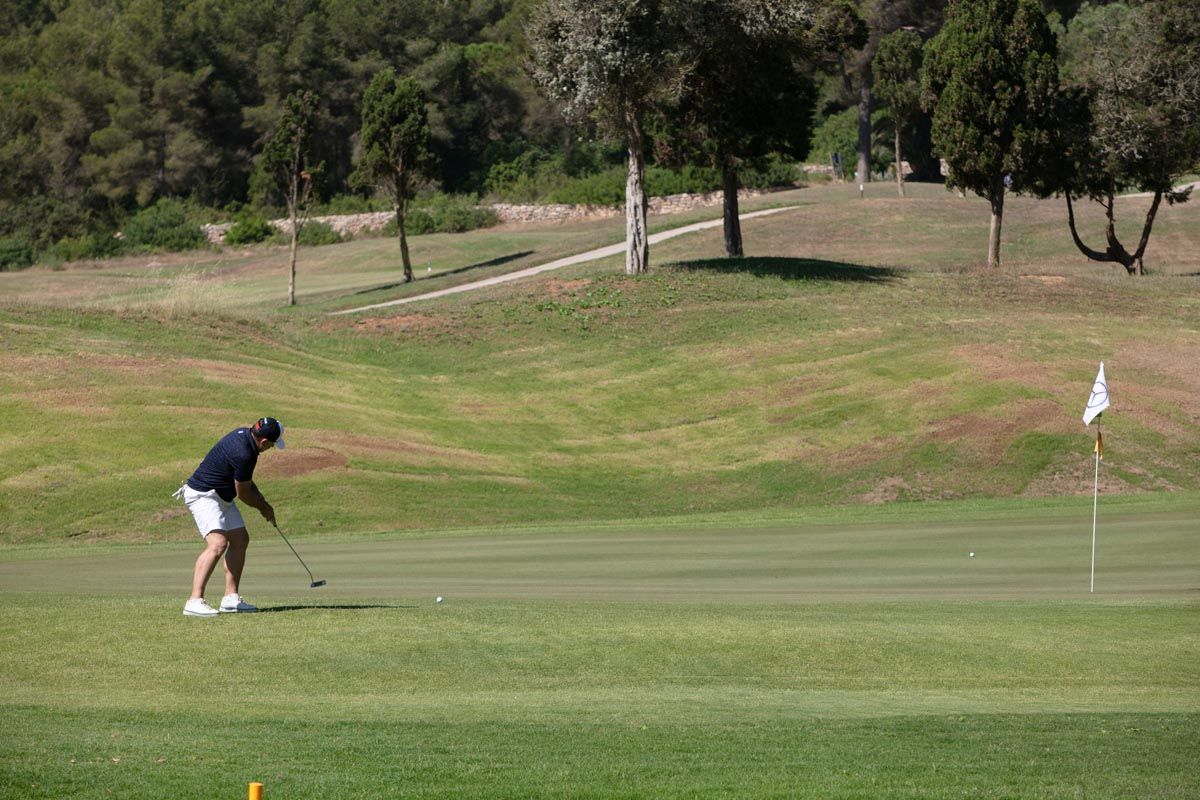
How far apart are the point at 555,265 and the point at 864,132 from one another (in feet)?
116

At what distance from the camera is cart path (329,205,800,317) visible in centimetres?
5916

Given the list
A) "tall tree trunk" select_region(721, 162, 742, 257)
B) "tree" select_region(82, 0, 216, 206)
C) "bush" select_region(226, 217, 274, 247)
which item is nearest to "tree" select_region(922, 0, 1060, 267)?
"tall tree trunk" select_region(721, 162, 742, 257)

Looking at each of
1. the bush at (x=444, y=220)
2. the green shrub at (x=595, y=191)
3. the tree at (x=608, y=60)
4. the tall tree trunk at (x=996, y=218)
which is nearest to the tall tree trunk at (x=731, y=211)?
the tree at (x=608, y=60)

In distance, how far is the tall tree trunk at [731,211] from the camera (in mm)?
56438

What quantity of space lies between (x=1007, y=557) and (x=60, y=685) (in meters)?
14.3

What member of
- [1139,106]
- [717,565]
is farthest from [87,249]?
[717,565]

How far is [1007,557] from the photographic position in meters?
21.3

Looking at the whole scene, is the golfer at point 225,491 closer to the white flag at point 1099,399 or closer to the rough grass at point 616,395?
the white flag at point 1099,399

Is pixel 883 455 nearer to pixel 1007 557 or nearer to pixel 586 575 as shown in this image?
pixel 1007 557

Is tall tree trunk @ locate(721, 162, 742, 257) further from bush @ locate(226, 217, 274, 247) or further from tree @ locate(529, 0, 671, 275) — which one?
bush @ locate(226, 217, 274, 247)

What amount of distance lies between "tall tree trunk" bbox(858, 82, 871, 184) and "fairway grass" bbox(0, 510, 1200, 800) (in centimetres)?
7511

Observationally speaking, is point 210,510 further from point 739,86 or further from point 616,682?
point 739,86

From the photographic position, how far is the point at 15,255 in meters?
85.5

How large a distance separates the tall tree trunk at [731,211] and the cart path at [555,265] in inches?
311
